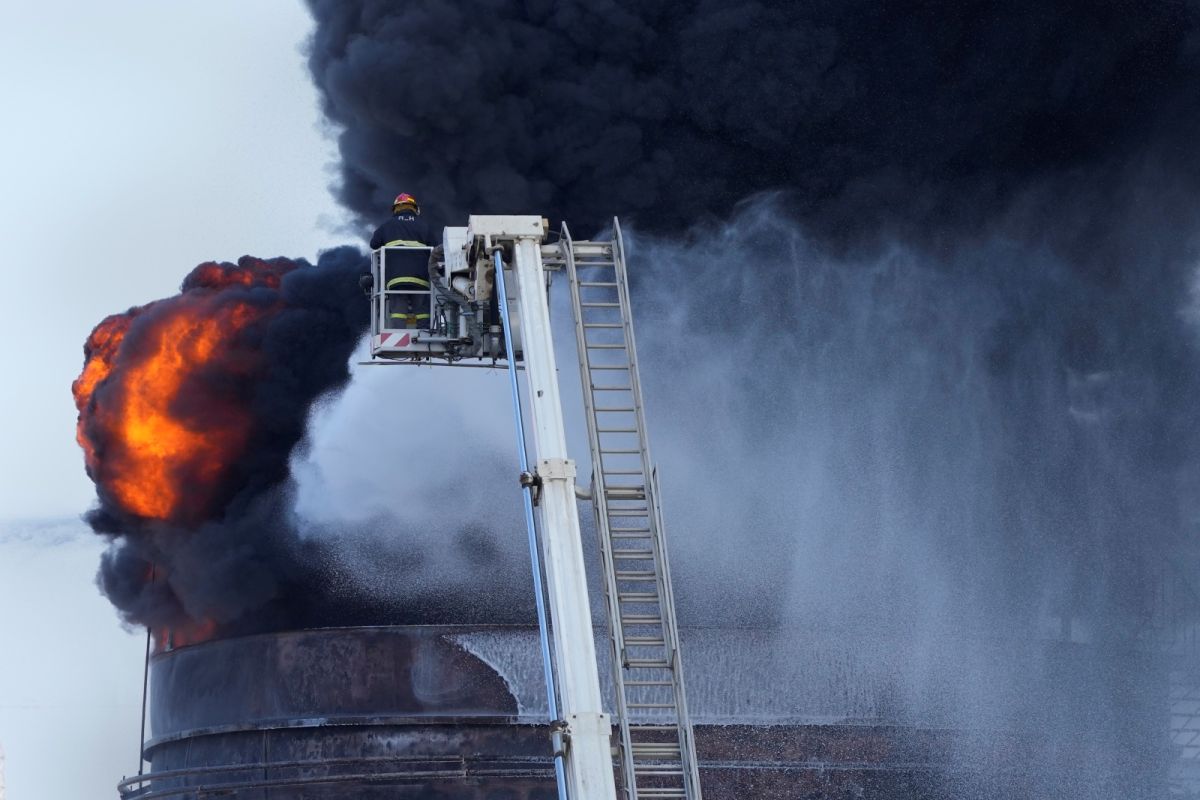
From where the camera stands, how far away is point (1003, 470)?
2242 cm

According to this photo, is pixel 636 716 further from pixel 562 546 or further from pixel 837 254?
pixel 837 254

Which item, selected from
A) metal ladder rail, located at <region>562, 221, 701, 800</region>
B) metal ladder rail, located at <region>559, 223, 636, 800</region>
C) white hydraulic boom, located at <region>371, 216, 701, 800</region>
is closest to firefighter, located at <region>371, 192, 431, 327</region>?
white hydraulic boom, located at <region>371, 216, 701, 800</region>

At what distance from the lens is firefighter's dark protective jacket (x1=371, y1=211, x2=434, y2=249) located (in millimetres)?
15133

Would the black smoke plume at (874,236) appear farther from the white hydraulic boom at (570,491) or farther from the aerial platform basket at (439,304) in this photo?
the white hydraulic boom at (570,491)

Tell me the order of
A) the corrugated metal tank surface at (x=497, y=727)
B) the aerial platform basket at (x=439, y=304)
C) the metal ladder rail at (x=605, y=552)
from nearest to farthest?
the metal ladder rail at (x=605, y=552)
the aerial platform basket at (x=439, y=304)
the corrugated metal tank surface at (x=497, y=727)

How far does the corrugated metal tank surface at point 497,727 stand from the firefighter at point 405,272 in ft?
13.8

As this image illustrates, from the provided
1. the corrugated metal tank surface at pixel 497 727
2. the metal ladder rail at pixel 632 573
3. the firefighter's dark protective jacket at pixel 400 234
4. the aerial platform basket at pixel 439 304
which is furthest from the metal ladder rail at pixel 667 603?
the corrugated metal tank surface at pixel 497 727

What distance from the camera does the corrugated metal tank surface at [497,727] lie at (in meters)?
16.6

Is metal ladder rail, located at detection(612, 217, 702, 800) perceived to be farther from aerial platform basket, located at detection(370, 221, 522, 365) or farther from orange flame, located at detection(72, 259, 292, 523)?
orange flame, located at detection(72, 259, 292, 523)

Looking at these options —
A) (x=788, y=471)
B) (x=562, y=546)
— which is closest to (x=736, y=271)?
(x=788, y=471)

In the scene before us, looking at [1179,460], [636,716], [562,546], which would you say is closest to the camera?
[562,546]

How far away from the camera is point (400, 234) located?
15.2 meters

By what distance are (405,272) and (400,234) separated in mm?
451

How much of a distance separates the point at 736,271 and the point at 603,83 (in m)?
3.44
